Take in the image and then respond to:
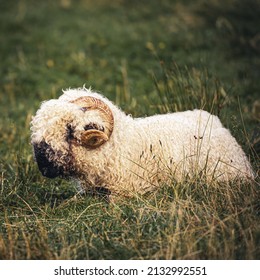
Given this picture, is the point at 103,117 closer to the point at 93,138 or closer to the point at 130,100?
the point at 93,138

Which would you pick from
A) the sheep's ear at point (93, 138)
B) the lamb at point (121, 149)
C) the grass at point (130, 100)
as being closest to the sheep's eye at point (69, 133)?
the lamb at point (121, 149)

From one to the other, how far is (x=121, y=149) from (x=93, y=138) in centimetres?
35

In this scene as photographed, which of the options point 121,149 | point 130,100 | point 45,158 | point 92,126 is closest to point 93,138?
point 92,126

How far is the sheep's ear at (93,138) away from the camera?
478 cm

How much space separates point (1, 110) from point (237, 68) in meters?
4.28

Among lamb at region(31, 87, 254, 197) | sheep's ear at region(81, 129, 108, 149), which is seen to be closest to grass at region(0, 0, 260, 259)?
lamb at region(31, 87, 254, 197)

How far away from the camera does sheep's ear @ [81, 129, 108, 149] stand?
15.7 ft

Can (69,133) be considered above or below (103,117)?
below

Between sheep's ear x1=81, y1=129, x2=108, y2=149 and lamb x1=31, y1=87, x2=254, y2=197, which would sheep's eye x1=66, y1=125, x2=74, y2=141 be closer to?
lamb x1=31, y1=87, x2=254, y2=197

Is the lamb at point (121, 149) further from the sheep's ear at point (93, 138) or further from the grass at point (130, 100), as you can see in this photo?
the grass at point (130, 100)

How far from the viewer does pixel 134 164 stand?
511 cm

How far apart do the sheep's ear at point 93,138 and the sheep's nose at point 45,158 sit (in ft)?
1.04

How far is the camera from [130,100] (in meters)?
7.91

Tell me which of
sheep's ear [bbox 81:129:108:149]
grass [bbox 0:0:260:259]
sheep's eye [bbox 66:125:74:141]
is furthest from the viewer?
sheep's eye [bbox 66:125:74:141]
